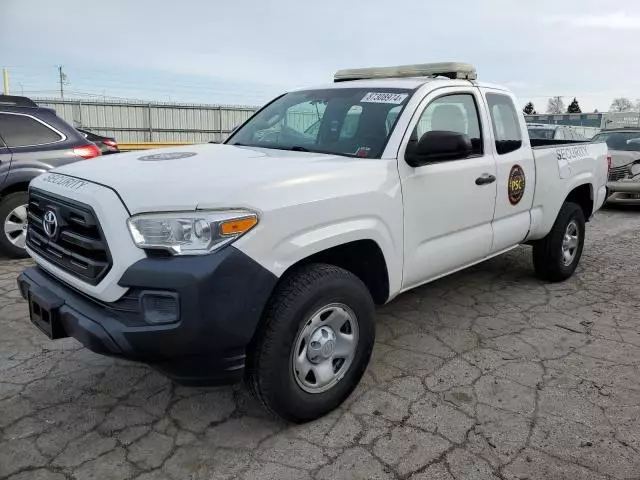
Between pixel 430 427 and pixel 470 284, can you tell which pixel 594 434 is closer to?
pixel 430 427

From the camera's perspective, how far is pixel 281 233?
2.50 metres

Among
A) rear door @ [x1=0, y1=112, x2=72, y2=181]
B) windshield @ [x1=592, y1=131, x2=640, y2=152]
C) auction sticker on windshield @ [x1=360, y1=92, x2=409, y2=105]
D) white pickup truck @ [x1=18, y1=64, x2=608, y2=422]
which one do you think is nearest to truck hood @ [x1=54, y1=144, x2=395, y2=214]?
white pickup truck @ [x1=18, y1=64, x2=608, y2=422]

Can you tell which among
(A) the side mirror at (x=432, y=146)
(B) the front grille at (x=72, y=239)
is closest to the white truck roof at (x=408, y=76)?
(A) the side mirror at (x=432, y=146)

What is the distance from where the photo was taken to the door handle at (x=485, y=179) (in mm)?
3822

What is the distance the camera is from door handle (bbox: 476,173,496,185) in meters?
3.82

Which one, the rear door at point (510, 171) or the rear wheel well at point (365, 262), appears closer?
the rear wheel well at point (365, 262)

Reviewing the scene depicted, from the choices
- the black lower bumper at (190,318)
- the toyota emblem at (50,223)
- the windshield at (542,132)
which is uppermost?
the windshield at (542,132)

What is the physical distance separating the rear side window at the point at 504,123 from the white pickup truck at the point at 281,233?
49 mm

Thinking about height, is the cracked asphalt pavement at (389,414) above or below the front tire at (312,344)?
below

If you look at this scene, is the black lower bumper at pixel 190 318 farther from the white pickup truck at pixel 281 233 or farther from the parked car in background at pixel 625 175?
the parked car in background at pixel 625 175

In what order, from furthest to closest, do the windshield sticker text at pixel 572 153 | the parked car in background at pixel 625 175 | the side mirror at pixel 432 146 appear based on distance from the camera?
the parked car in background at pixel 625 175, the windshield sticker text at pixel 572 153, the side mirror at pixel 432 146

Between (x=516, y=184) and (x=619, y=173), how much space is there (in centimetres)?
679

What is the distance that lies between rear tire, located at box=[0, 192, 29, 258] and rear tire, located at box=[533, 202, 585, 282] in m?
5.29

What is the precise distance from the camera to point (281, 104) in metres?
4.26
